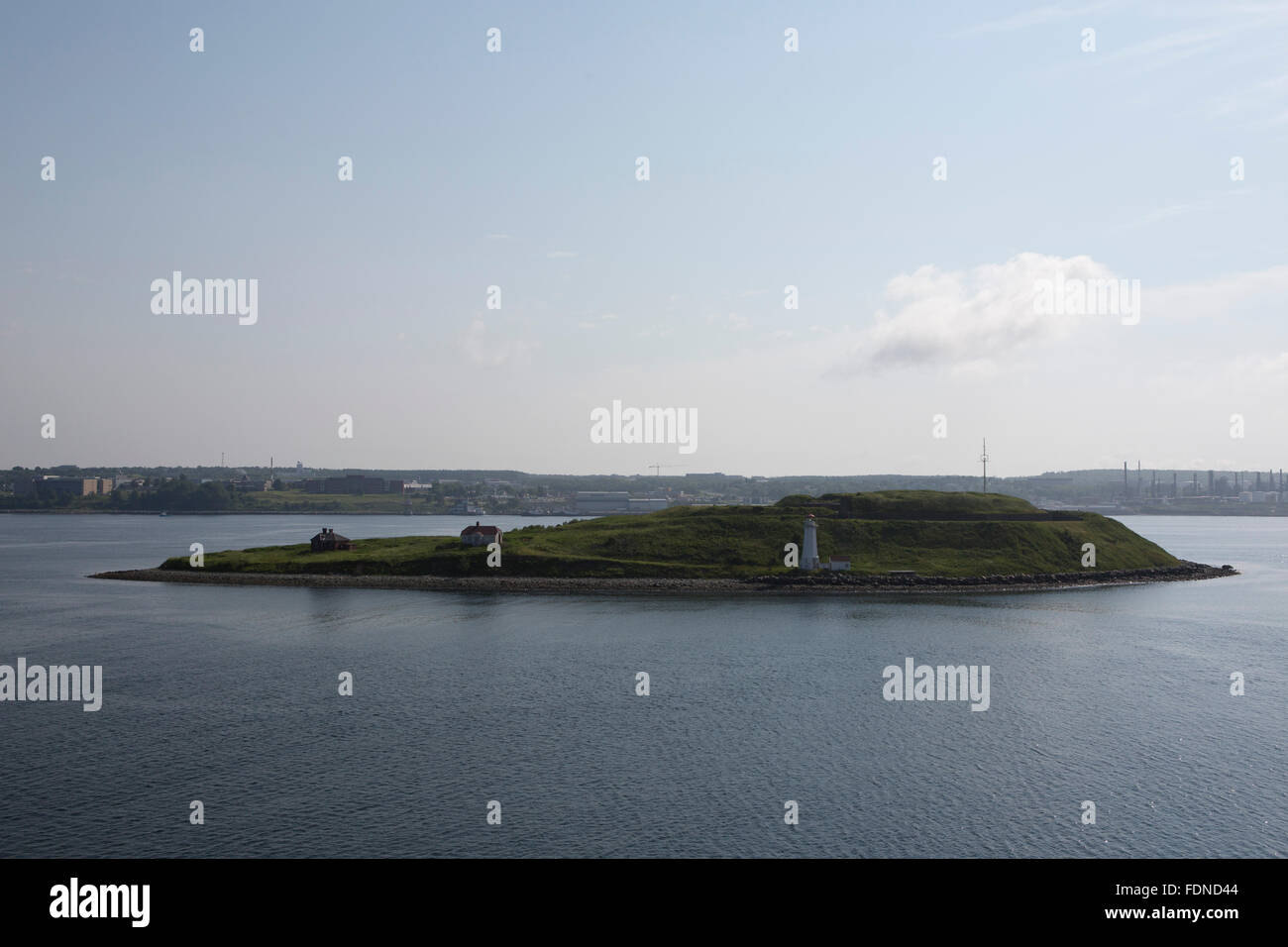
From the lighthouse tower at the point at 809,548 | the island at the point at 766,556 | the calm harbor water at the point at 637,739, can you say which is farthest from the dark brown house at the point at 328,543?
the lighthouse tower at the point at 809,548

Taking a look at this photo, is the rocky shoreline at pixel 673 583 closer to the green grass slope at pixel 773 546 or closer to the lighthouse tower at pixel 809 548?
the green grass slope at pixel 773 546

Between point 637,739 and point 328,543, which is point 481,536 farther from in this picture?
point 637,739

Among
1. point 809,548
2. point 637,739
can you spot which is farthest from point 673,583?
point 637,739

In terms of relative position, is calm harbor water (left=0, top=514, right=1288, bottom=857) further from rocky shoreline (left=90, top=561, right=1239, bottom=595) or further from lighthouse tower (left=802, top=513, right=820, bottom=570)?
lighthouse tower (left=802, top=513, right=820, bottom=570)

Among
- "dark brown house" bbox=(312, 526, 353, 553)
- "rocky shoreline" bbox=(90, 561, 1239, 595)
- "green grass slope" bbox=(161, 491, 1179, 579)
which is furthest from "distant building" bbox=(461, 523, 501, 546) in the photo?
"dark brown house" bbox=(312, 526, 353, 553)
